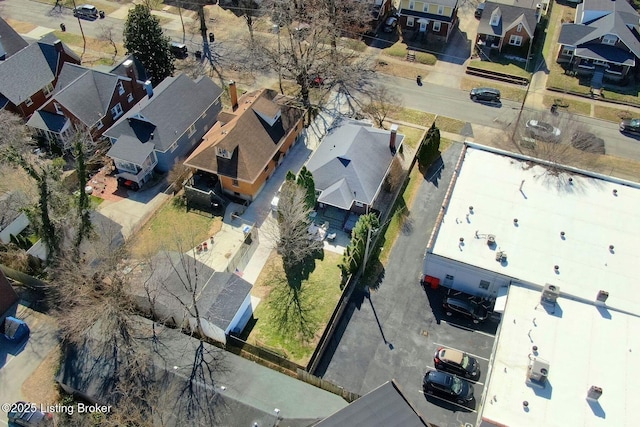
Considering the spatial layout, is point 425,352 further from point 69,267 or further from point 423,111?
point 423,111

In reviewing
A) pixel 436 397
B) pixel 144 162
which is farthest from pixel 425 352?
pixel 144 162

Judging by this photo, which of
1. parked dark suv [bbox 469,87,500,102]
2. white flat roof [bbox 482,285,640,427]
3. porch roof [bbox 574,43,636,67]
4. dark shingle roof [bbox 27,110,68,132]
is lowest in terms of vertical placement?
white flat roof [bbox 482,285,640,427]

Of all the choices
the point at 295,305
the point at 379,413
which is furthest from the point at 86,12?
the point at 379,413

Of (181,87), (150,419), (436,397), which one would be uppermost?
(181,87)

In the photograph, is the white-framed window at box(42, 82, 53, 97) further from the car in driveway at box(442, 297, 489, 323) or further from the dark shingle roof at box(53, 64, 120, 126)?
the car in driveway at box(442, 297, 489, 323)

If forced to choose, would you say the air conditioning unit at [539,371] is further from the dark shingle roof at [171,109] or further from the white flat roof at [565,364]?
the dark shingle roof at [171,109]

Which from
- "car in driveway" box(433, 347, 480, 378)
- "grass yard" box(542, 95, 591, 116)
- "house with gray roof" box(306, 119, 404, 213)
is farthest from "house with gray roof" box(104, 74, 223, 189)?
"grass yard" box(542, 95, 591, 116)
